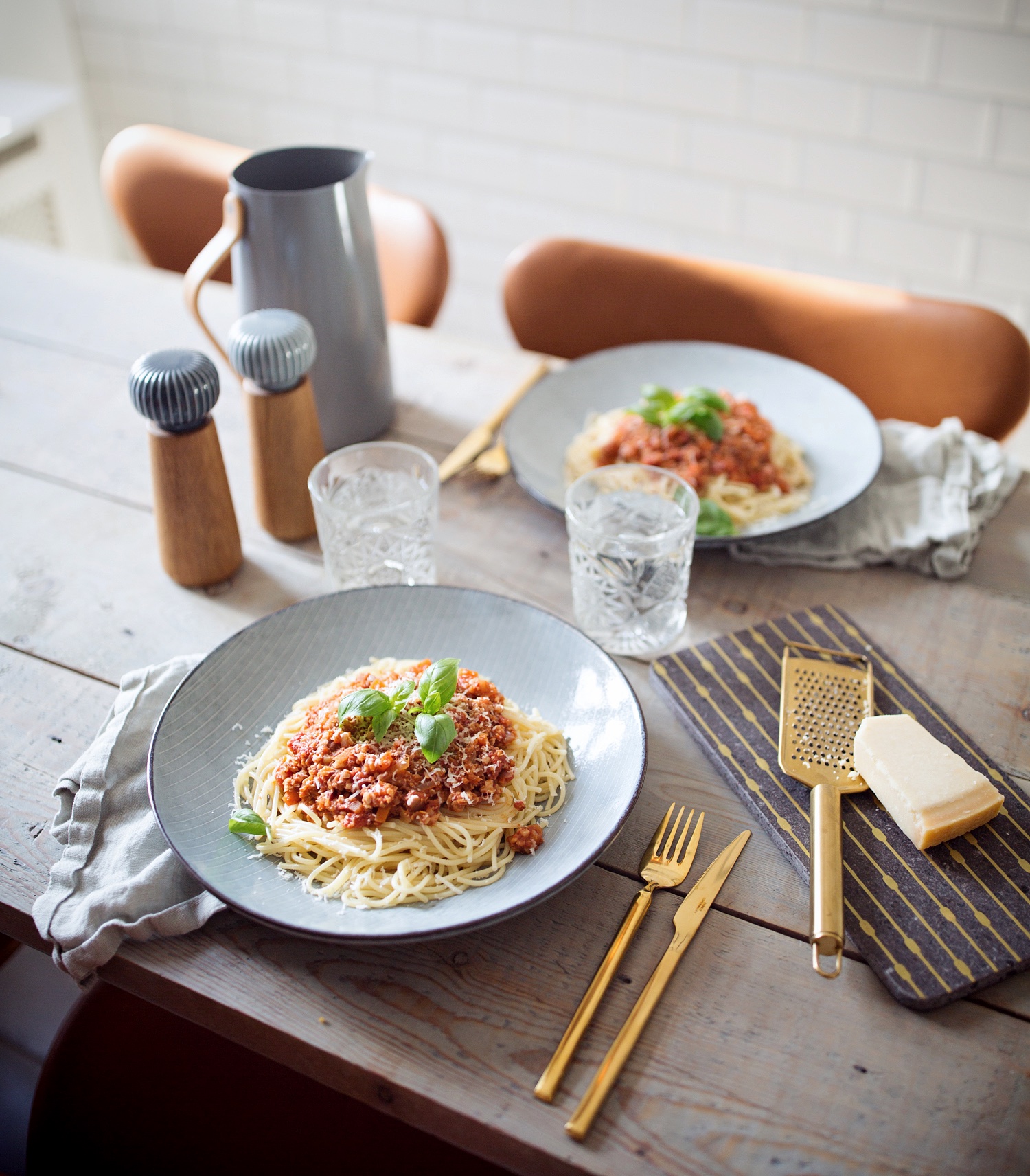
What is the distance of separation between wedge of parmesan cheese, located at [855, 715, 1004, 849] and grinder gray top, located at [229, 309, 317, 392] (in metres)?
0.77

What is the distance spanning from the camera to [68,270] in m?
1.96

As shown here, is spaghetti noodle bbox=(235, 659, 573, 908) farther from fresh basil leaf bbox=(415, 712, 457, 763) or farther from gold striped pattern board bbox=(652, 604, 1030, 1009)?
gold striped pattern board bbox=(652, 604, 1030, 1009)

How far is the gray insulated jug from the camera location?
1334 millimetres

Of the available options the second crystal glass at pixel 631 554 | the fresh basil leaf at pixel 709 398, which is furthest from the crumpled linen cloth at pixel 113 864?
the fresh basil leaf at pixel 709 398

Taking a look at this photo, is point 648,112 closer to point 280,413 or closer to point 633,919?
point 280,413

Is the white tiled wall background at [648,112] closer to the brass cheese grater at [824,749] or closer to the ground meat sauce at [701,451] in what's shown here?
the ground meat sauce at [701,451]

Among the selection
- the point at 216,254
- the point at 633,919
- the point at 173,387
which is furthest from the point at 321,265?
the point at 633,919

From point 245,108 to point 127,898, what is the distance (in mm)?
3073

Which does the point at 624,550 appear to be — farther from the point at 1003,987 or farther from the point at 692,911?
the point at 1003,987

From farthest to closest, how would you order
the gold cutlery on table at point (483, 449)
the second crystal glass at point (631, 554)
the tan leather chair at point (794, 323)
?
1. the tan leather chair at point (794, 323)
2. the gold cutlery on table at point (483, 449)
3. the second crystal glass at point (631, 554)

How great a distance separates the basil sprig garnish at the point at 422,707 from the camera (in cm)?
92

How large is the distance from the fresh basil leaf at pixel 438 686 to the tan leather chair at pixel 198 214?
1216mm

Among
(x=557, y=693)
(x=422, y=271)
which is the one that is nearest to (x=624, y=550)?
(x=557, y=693)

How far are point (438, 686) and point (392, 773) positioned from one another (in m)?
0.09
